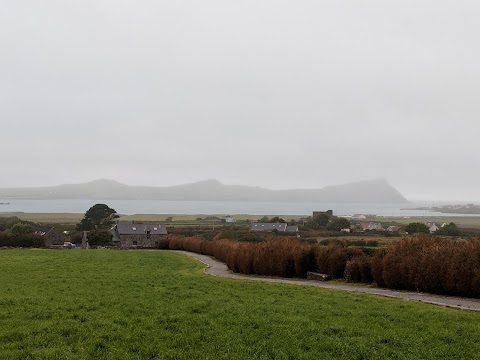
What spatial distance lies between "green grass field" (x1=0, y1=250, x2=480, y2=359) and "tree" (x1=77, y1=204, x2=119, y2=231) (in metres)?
80.7

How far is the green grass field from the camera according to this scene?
768 centimetres

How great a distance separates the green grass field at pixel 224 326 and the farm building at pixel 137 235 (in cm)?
6218

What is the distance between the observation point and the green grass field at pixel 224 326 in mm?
7684

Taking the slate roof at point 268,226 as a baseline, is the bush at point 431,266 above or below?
above

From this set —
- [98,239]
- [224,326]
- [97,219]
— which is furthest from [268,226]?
[224,326]

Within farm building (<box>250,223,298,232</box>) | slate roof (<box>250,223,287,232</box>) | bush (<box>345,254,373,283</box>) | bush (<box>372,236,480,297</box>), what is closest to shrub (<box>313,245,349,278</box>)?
bush (<box>345,254,373,283</box>)

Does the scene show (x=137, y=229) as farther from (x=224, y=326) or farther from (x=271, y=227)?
(x=224, y=326)

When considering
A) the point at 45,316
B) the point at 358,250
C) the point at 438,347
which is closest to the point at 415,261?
the point at 358,250

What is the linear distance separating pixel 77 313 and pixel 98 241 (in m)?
61.9

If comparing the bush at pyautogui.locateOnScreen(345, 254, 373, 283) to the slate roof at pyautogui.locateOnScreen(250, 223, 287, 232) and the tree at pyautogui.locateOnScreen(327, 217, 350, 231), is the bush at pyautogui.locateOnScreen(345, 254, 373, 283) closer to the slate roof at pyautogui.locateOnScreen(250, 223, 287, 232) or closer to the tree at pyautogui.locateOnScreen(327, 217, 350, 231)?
the slate roof at pyautogui.locateOnScreen(250, 223, 287, 232)

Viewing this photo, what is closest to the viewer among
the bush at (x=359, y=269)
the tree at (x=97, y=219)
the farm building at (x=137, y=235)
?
the bush at (x=359, y=269)

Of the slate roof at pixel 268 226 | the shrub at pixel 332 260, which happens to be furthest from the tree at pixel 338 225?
the shrub at pixel 332 260

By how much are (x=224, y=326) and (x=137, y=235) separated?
69.5m

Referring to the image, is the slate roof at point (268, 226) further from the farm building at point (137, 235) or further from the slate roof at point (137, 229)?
the farm building at point (137, 235)
